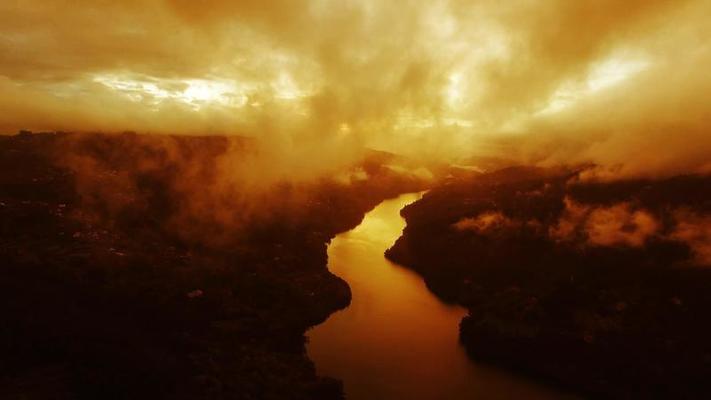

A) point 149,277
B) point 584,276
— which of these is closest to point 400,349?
point 584,276

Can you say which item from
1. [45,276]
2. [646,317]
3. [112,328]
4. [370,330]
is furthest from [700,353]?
[45,276]

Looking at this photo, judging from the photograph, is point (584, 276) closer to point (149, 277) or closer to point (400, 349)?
point (400, 349)

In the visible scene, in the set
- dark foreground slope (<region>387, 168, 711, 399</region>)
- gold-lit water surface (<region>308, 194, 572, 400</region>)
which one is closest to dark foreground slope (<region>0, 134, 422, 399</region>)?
gold-lit water surface (<region>308, 194, 572, 400</region>)

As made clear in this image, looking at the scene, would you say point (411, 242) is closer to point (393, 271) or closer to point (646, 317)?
point (393, 271)

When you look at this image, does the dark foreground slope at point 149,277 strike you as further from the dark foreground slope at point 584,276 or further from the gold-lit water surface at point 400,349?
the dark foreground slope at point 584,276

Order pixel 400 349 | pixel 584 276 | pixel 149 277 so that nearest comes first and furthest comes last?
Result: pixel 400 349 < pixel 149 277 < pixel 584 276

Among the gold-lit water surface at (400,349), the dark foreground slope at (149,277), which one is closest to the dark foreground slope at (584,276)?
the gold-lit water surface at (400,349)
